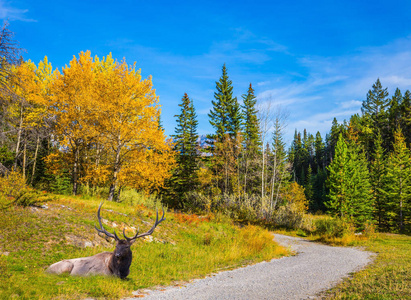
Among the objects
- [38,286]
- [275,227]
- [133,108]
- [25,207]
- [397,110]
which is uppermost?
[397,110]

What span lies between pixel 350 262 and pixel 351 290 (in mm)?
4553

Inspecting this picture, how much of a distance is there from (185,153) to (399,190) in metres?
25.8

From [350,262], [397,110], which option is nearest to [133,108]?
[350,262]

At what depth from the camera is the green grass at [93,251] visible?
4.91 meters

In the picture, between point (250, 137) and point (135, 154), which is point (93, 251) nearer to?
point (135, 154)

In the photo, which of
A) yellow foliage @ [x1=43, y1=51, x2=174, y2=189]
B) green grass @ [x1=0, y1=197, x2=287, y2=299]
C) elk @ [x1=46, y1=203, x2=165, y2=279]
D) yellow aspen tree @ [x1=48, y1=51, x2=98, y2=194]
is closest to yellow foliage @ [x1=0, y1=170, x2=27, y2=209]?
green grass @ [x1=0, y1=197, x2=287, y2=299]

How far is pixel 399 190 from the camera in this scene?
2623 cm

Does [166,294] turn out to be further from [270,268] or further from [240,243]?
[240,243]

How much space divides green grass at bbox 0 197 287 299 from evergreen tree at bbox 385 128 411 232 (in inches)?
885

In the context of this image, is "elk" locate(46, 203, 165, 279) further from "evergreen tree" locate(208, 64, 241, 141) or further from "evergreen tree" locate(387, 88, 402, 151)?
"evergreen tree" locate(387, 88, 402, 151)

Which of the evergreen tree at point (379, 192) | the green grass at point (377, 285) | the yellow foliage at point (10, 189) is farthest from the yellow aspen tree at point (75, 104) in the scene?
the evergreen tree at point (379, 192)

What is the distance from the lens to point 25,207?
29.0ft

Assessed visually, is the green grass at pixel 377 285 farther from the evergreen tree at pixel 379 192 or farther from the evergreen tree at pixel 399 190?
the evergreen tree at pixel 379 192

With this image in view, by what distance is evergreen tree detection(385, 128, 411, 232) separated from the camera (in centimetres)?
2586
